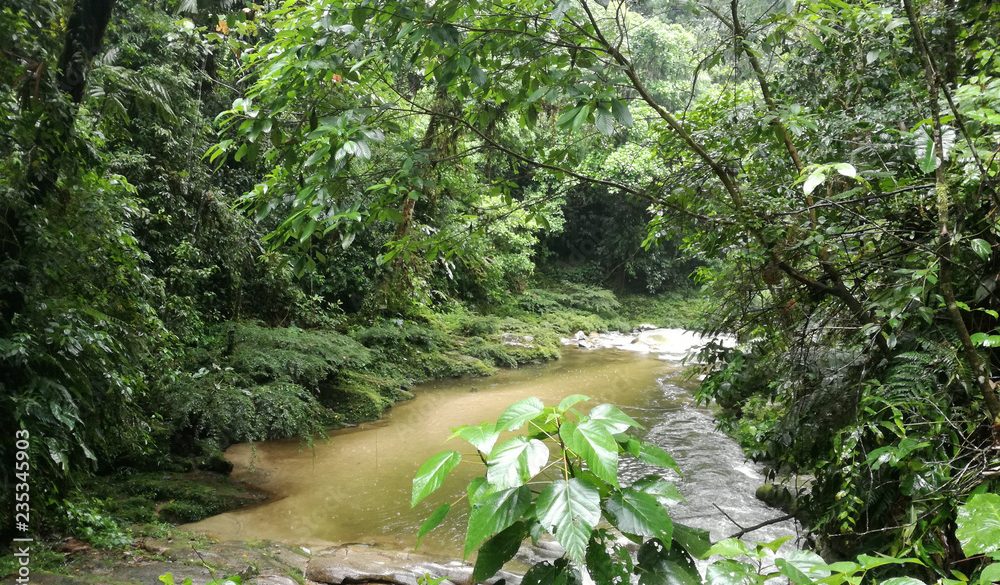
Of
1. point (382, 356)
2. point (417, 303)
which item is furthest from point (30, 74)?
point (417, 303)

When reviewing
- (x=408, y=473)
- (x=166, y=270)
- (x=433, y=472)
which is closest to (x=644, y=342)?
(x=408, y=473)

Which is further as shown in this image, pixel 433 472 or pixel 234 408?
pixel 234 408

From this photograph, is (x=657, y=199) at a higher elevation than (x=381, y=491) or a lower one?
higher

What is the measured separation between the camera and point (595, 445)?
3.11ft

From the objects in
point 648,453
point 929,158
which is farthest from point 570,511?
point 929,158

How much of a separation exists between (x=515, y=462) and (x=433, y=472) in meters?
0.16

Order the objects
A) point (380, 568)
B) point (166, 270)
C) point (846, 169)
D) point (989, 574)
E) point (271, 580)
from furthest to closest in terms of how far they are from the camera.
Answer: point (166, 270) → point (380, 568) → point (271, 580) → point (846, 169) → point (989, 574)

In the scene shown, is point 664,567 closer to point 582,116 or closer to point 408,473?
point 582,116

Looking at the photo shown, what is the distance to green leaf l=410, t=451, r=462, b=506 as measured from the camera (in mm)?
986

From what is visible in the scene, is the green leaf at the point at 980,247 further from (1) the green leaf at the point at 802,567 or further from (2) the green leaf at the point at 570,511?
(2) the green leaf at the point at 570,511

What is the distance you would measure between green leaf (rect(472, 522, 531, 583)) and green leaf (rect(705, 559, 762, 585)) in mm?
313

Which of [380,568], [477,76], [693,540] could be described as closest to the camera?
[693,540]

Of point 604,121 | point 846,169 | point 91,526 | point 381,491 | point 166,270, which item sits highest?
point 604,121

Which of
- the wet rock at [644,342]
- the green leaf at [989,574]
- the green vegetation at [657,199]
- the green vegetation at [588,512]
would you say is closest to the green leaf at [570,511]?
the green vegetation at [588,512]
